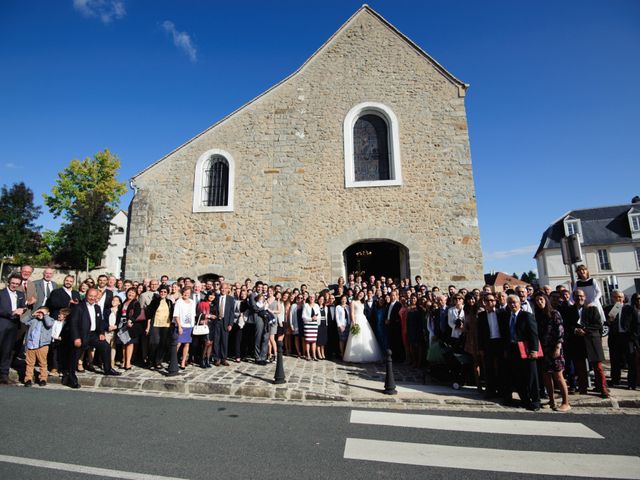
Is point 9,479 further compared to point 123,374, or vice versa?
point 123,374

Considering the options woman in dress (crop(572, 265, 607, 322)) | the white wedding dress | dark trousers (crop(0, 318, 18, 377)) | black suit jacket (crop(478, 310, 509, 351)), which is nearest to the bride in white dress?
the white wedding dress

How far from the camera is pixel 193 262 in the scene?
38.3 ft

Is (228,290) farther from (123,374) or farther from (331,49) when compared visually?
(331,49)

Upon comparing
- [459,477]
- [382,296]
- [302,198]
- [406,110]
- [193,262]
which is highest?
[406,110]

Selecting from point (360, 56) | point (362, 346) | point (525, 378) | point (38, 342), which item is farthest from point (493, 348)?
point (360, 56)

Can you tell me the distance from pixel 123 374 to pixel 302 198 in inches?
289

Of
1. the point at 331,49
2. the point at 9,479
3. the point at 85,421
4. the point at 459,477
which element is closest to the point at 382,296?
the point at 459,477

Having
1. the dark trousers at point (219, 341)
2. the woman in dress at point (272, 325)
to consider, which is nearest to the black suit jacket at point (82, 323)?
the dark trousers at point (219, 341)

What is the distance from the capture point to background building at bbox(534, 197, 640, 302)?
30.8m

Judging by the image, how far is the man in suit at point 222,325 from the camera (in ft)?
25.0

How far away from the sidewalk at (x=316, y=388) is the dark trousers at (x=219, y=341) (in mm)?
407

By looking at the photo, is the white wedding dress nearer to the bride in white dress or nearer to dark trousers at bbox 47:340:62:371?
the bride in white dress

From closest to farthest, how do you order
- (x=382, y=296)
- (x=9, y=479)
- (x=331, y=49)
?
1. (x=9, y=479)
2. (x=382, y=296)
3. (x=331, y=49)

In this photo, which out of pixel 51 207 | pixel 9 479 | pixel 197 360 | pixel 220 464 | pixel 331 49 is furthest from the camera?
pixel 51 207
